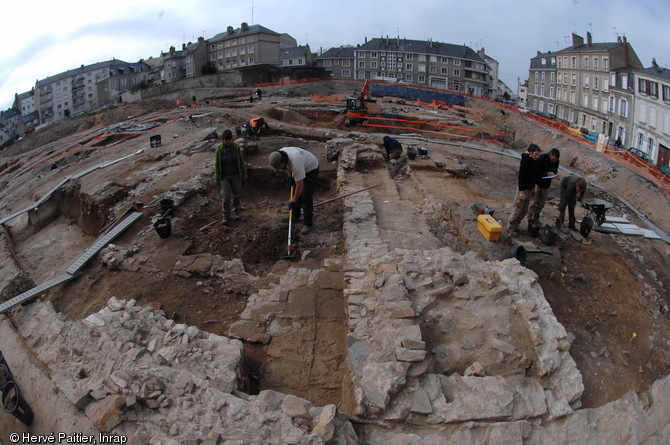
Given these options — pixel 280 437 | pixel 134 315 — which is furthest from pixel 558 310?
pixel 134 315

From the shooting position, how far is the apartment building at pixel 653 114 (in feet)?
86.0

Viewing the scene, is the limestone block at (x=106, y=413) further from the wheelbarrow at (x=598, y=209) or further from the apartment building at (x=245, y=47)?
the apartment building at (x=245, y=47)

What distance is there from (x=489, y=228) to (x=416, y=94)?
37.4m

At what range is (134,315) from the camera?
5.23 metres

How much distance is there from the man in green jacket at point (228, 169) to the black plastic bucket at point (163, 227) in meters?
1.03

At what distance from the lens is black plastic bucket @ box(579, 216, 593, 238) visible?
7465 mm

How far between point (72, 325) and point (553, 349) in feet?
18.4

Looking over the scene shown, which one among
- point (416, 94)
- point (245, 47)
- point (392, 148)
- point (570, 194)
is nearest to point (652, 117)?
point (416, 94)

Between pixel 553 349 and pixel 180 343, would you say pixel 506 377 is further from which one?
pixel 180 343

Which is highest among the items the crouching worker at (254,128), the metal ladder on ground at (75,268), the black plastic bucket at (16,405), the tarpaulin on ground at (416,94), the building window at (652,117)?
the tarpaulin on ground at (416,94)

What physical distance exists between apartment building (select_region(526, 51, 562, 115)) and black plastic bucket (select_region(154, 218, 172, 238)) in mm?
48640

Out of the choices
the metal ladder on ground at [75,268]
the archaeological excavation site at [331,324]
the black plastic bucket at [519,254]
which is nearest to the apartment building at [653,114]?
the archaeological excavation site at [331,324]

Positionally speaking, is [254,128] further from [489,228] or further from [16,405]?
[16,405]

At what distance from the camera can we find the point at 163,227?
7379mm
